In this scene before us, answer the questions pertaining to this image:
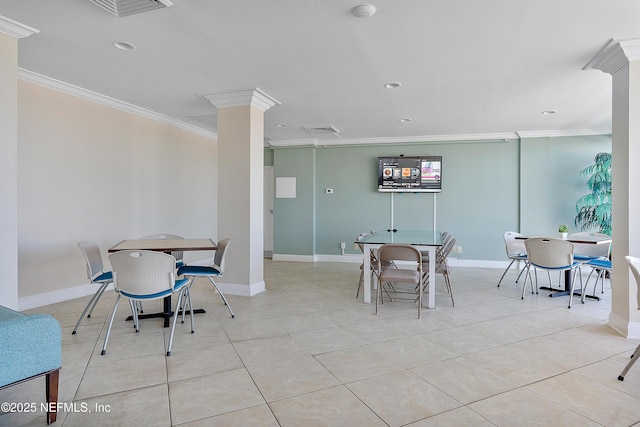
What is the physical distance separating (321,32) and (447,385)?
9.34ft

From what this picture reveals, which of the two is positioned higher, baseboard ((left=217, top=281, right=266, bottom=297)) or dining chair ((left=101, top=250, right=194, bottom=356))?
dining chair ((left=101, top=250, right=194, bottom=356))

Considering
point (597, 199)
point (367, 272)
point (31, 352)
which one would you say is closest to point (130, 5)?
point (31, 352)

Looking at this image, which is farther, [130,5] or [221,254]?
[221,254]

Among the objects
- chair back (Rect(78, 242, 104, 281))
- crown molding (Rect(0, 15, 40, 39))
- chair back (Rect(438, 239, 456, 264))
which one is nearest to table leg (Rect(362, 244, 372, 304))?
chair back (Rect(438, 239, 456, 264))

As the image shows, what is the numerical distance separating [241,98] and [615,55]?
398cm

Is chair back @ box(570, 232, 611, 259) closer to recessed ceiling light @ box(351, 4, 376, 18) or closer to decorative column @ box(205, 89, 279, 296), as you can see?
recessed ceiling light @ box(351, 4, 376, 18)

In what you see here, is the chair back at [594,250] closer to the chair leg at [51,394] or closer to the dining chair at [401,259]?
the dining chair at [401,259]

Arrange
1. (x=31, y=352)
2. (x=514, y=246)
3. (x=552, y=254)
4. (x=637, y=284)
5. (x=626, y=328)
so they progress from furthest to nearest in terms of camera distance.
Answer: (x=514, y=246), (x=552, y=254), (x=626, y=328), (x=637, y=284), (x=31, y=352)

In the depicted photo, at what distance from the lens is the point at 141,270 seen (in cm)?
268

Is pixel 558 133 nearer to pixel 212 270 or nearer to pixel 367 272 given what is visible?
pixel 367 272

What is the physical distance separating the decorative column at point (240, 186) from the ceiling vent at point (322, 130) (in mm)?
1738

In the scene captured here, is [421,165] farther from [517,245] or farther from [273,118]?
[273,118]

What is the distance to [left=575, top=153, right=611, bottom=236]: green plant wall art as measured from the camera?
5.84 meters

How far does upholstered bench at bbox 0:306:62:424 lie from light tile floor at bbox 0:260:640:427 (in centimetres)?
28
